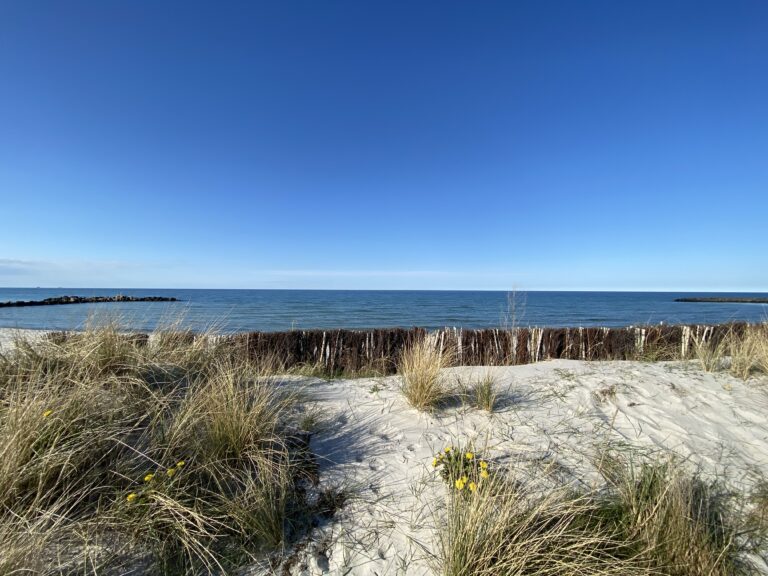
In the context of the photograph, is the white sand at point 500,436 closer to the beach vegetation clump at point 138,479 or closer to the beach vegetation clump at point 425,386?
the beach vegetation clump at point 425,386

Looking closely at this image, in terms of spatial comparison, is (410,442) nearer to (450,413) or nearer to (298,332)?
(450,413)

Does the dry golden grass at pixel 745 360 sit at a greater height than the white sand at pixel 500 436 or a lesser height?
greater

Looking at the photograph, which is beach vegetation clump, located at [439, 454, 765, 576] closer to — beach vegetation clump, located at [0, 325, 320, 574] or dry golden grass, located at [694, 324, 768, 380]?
beach vegetation clump, located at [0, 325, 320, 574]

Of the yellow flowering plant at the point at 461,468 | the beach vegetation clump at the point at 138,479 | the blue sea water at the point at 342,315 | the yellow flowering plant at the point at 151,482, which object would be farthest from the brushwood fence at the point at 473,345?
the yellow flowering plant at the point at 151,482

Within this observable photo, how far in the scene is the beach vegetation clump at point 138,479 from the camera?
189cm

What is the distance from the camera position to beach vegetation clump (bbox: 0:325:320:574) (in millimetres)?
1895

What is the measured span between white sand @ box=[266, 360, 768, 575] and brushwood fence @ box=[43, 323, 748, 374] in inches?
57.7

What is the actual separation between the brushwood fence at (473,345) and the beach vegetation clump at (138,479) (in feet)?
11.3

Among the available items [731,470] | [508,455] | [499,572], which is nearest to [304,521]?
[499,572]

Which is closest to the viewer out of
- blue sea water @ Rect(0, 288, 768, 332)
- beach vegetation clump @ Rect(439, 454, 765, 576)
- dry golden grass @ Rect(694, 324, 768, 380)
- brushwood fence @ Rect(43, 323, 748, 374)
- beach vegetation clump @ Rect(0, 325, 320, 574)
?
beach vegetation clump @ Rect(439, 454, 765, 576)

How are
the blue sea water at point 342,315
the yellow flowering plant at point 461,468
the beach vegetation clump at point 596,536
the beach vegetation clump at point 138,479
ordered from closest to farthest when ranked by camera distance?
the beach vegetation clump at point 596,536, the beach vegetation clump at point 138,479, the yellow flowering plant at point 461,468, the blue sea water at point 342,315

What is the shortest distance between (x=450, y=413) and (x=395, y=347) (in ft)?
10.4

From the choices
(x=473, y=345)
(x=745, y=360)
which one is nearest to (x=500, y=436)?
(x=473, y=345)

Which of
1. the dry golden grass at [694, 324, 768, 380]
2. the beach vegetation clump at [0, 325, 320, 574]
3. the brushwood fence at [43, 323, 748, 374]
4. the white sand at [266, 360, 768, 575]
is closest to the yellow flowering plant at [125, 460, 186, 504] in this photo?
the beach vegetation clump at [0, 325, 320, 574]
